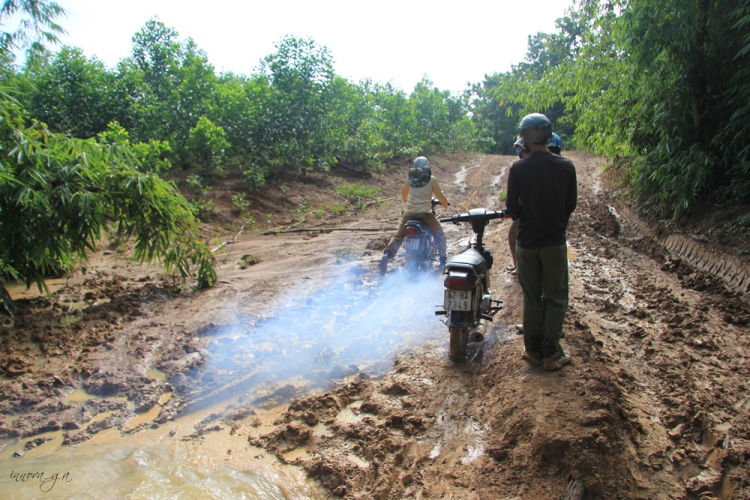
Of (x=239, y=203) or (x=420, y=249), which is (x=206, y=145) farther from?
(x=420, y=249)

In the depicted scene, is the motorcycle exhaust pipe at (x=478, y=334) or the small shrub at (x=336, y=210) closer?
the motorcycle exhaust pipe at (x=478, y=334)

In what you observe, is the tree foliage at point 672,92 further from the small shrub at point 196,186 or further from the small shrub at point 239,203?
the small shrub at point 196,186

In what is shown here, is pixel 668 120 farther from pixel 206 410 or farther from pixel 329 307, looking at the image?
pixel 206 410

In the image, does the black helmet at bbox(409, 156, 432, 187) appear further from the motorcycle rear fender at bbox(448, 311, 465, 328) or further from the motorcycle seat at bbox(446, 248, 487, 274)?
the motorcycle rear fender at bbox(448, 311, 465, 328)

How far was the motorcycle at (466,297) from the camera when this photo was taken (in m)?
3.82

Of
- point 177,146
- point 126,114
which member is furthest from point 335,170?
point 126,114

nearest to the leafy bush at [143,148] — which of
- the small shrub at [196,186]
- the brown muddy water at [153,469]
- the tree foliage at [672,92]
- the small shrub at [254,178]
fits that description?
the small shrub at [196,186]

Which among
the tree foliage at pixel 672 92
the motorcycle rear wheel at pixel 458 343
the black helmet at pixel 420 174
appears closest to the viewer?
the motorcycle rear wheel at pixel 458 343

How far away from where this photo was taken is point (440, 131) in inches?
1201

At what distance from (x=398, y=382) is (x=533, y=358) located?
112 centimetres

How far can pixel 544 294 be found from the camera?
3.51m

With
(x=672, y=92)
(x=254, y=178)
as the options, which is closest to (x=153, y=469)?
(x=672, y=92)

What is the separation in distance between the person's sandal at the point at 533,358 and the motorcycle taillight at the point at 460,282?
0.71 meters

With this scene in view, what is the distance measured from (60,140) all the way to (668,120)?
29.8ft
